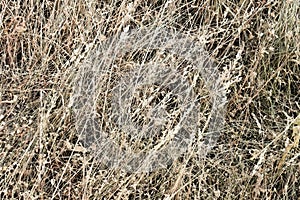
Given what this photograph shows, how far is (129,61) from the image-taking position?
222 cm

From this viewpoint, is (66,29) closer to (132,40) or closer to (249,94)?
(132,40)

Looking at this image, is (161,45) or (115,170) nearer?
(115,170)

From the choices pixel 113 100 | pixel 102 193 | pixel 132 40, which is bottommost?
pixel 102 193

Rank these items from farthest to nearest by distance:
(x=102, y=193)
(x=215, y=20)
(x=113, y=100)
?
(x=215, y=20) → (x=113, y=100) → (x=102, y=193)

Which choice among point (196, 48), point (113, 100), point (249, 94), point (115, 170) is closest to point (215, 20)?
point (196, 48)

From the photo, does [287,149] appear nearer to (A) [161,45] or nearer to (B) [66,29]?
(A) [161,45]

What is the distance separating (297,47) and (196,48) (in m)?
0.41

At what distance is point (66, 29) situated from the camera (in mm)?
2322

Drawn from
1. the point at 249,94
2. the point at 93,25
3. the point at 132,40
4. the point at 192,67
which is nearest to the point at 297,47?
the point at 249,94

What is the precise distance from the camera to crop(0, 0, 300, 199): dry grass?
189 cm

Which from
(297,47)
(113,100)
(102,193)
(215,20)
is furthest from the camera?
(215,20)

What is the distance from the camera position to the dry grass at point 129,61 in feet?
6.19

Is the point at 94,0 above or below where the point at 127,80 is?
above

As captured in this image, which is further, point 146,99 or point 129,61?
point 129,61
